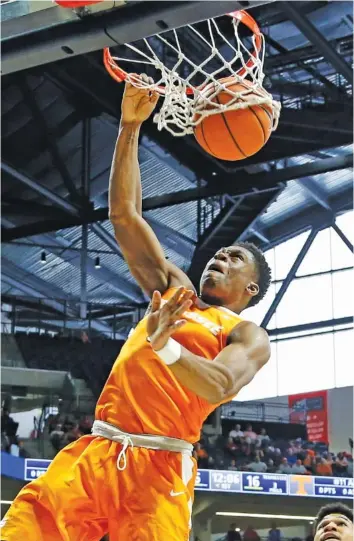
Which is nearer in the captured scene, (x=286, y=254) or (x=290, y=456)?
(x=290, y=456)

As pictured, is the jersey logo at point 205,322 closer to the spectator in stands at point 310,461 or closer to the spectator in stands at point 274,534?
the spectator in stands at point 274,534

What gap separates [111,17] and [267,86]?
391 inches

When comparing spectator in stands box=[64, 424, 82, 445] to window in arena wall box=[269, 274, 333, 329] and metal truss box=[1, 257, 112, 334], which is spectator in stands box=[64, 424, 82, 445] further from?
window in arena wall box=[269, 274, 333, 329]

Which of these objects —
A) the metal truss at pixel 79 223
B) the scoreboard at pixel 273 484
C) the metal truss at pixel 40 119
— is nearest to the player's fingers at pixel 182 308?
the metal truss at pixel 40 119

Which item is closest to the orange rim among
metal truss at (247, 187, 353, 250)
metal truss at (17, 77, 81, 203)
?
metal truss at (17, 77, 81, 203)

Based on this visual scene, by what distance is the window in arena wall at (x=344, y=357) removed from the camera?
2353 cm

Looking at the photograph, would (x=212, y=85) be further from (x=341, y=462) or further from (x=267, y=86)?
(x=341, y=462)

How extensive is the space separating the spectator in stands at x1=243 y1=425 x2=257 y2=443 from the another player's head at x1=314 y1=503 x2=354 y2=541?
1409 centimetres

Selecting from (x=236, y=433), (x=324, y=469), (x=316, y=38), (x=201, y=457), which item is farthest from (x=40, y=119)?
(x=324, y=469)

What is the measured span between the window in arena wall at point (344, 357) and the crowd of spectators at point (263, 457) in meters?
5.01

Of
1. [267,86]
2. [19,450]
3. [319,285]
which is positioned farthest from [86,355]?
[319,285]

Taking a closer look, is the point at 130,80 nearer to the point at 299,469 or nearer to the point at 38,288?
the point at 299,469

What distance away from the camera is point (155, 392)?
3.61 m

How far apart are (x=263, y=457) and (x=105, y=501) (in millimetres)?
14266
